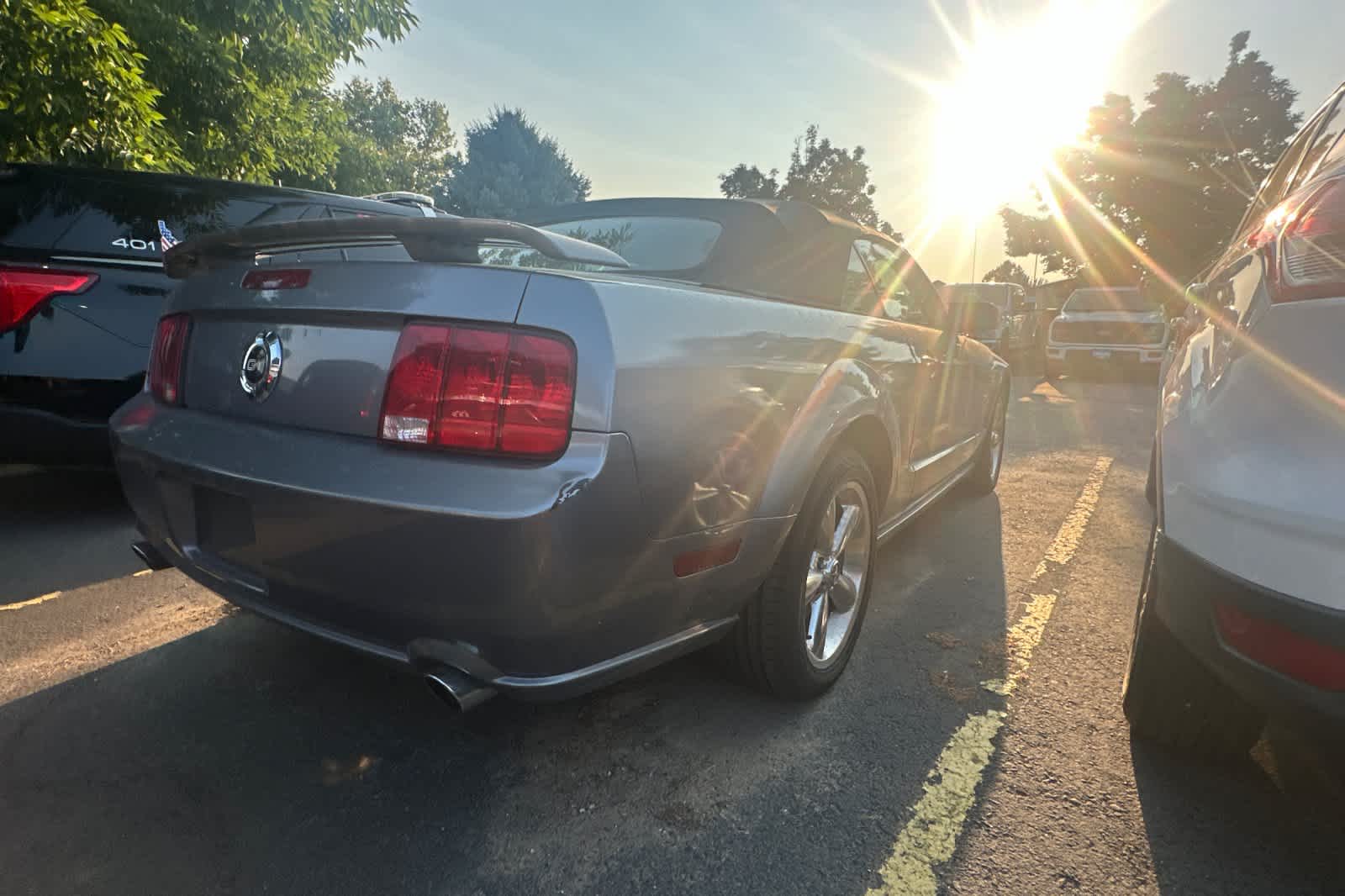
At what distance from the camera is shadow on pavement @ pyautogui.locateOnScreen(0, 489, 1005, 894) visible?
156cm

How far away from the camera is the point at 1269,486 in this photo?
131cm

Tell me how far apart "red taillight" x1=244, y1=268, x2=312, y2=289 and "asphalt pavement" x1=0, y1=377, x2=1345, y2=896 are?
860mm

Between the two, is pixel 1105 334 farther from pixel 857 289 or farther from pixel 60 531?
pixel 60 531

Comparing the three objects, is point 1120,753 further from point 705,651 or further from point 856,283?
point 856,283

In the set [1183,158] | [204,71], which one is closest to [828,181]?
[1183,158]

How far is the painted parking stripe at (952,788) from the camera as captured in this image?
158 centimetres

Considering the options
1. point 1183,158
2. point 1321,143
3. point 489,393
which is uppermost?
point 1183,158

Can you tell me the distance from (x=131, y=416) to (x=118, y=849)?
110cm

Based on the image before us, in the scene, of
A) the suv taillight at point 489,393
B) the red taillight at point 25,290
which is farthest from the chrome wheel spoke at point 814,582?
the red taillight at point 25,290

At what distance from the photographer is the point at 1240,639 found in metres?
1.37

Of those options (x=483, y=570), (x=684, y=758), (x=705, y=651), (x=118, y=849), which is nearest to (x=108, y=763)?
(x=118, y=849)

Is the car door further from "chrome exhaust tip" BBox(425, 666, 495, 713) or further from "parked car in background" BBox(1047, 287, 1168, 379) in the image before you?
"parked car in background" BBox(1047, 287, 1168, 379)

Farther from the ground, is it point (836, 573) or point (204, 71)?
point (204, 71)

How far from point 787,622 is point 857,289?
53.3 inches
